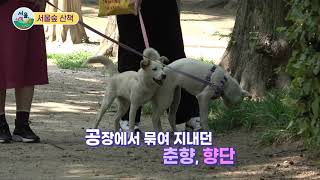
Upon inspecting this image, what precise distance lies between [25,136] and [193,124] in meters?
1.59

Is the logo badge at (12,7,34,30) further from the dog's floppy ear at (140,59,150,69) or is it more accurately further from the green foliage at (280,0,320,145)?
the green foliage at (280,0,320,145)

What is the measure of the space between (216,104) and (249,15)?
3.72ft

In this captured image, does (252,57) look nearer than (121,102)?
No

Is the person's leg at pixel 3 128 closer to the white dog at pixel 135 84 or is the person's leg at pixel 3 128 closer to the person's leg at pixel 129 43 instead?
the white dog at pixel 135 84

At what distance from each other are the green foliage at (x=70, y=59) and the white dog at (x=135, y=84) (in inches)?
203

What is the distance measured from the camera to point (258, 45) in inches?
301

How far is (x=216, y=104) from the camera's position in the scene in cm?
761

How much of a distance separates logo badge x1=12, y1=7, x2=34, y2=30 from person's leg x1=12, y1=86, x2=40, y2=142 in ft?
1.80

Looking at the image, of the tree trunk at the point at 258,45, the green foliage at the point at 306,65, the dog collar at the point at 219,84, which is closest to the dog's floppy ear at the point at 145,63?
the dog collar at the point at 219,84

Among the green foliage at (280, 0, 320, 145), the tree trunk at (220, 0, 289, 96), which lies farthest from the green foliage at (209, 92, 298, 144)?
the green foliage at (280, 0, 320, 145)

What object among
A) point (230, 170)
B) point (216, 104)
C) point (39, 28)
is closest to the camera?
point (230, 170)

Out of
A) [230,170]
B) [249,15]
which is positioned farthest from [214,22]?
[230,170]

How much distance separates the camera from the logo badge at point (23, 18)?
6004 mm

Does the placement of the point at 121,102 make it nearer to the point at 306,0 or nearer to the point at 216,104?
the point at 216,104
